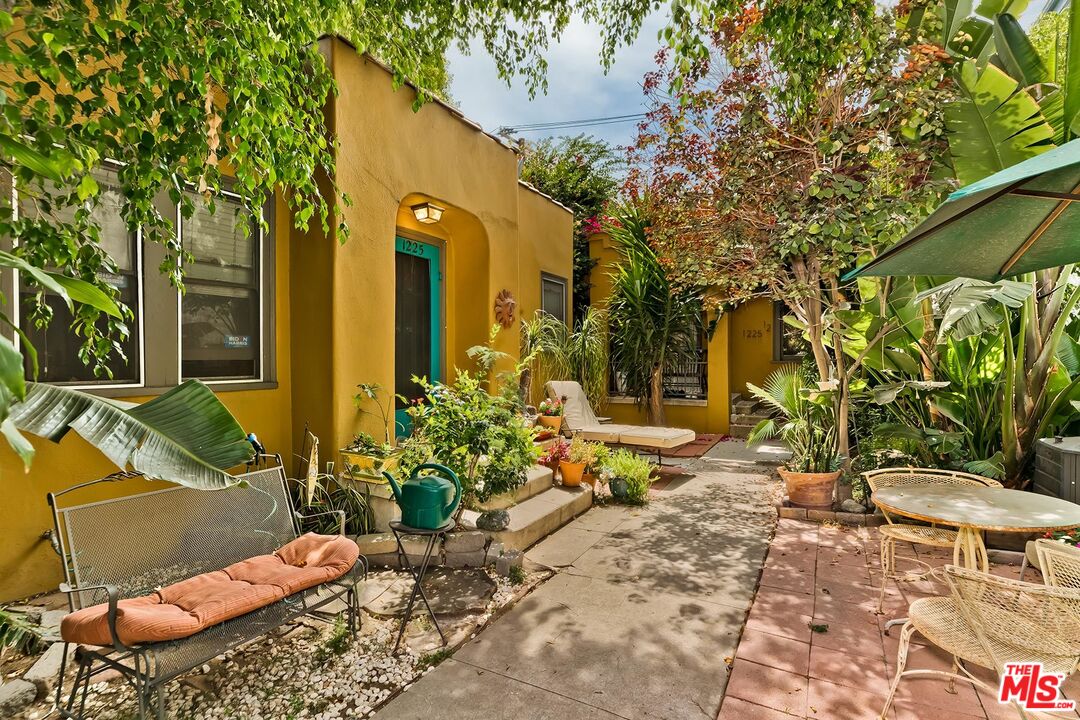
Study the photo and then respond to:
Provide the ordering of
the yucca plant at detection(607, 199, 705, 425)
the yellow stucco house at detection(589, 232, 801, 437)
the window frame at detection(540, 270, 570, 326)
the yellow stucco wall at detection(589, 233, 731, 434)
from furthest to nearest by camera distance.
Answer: the yellow stucco house at detection(589, 232, 801, 437), the yellow stucco wall at detection(589, 233, 731, 434), the yucca plant at detection(607, 199, 705, 425), the window frame at detection(540, 270, 570, 326)

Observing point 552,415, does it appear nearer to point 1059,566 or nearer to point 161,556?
point 161,556

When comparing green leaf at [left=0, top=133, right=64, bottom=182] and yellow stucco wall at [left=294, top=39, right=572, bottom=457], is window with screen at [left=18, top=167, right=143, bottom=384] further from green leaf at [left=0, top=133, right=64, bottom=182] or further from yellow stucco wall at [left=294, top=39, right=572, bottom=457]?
green leaf at [left=0, top=133, right=64, bottom=182]

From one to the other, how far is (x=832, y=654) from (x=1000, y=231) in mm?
2673

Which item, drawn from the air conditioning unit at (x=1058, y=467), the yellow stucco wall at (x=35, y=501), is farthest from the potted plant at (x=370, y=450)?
the air conditioning unit at (x=1058, y=467)

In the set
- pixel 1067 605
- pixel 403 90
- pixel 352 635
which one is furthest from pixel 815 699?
pixel 403 90

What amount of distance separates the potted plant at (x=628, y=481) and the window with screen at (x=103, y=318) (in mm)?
4934

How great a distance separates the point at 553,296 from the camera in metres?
9.91

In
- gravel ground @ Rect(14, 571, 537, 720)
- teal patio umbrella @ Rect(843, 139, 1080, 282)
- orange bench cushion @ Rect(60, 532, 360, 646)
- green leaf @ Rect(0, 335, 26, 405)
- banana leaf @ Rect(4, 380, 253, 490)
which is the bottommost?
Result: gravel ground @ Rect(14, 571, 537, 720)

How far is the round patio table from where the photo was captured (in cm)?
303

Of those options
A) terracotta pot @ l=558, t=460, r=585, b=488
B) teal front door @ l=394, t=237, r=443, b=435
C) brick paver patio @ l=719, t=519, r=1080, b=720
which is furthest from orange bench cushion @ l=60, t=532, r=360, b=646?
terracotta pot @ l=558, t=460, r=585, b=488

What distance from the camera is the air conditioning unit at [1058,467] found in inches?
168

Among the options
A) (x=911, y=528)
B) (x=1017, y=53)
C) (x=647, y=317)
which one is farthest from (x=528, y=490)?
(x=1017, y=53)

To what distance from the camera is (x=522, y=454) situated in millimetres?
4730

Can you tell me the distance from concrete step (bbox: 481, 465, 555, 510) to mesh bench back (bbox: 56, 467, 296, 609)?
6.34 ft
